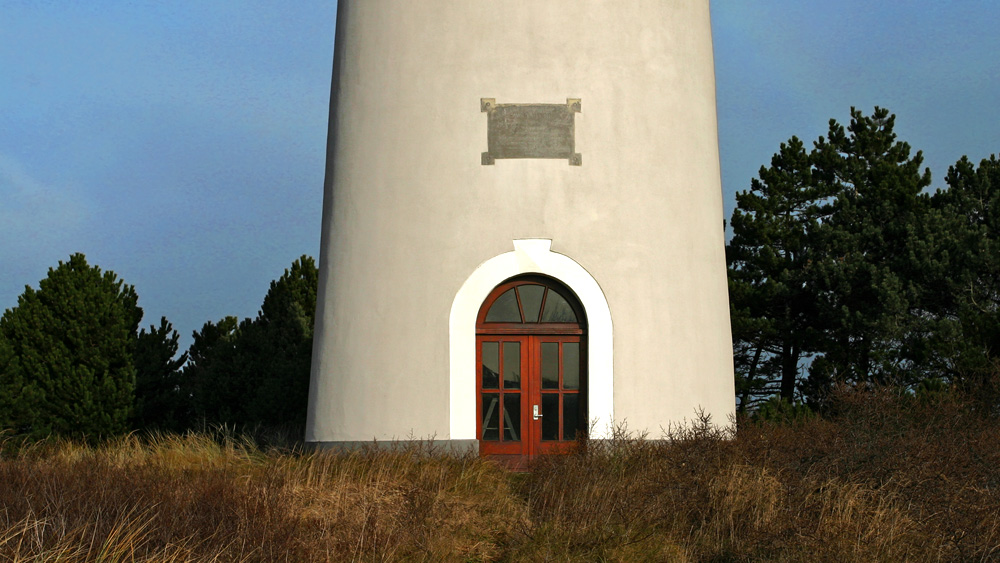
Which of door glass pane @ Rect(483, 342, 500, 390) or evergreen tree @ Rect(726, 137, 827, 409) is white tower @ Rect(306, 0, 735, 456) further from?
evergreen tree @ Rect(726, 137, 827, 409)

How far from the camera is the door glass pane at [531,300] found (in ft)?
46.0

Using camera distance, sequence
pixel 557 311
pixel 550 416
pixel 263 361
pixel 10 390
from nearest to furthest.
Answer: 1. pixel 550 416
2. pixel 557 311
3. pixel 10 390
4. pixel 263 361

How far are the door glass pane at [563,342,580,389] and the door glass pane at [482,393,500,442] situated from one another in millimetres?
852

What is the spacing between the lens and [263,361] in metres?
24.7

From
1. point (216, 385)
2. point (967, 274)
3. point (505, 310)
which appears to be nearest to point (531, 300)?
point (505, 310)

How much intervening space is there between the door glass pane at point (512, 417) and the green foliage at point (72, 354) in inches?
419

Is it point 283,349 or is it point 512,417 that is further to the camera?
point 283,349

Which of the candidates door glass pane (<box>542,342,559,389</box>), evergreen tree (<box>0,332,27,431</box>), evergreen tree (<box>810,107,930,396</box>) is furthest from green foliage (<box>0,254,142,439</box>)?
evergreen tree (<box>810,107,930,396</box>)

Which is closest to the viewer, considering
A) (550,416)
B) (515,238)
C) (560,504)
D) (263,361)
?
(560,504)

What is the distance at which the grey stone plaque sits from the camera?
14.0 metres

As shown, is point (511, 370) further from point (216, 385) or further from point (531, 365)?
point (216, 385)

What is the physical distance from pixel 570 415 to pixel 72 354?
1234cm

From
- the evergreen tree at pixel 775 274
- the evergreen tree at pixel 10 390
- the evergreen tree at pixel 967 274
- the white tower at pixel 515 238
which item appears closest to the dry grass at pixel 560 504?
the white tower at pixel 515 238

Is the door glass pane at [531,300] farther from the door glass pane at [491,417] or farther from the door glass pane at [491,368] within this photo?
the door glass pane at [491,417]
